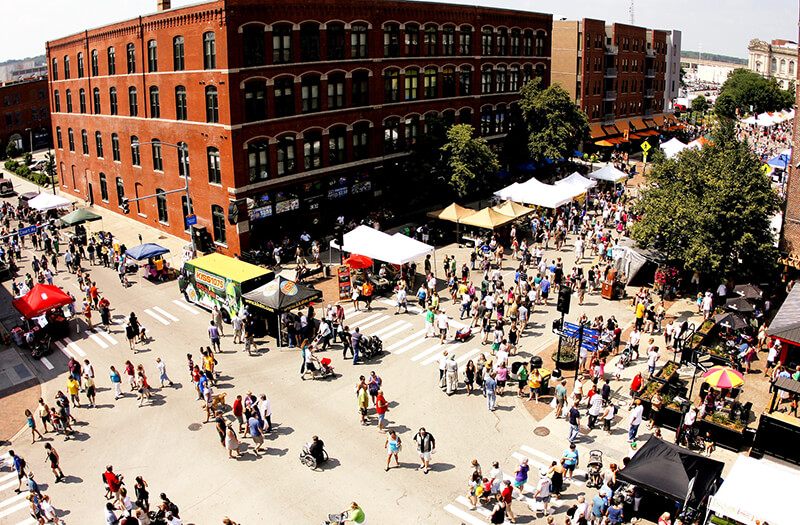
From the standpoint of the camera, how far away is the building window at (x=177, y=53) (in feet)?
136

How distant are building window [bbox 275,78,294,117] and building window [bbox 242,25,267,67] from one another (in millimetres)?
1816

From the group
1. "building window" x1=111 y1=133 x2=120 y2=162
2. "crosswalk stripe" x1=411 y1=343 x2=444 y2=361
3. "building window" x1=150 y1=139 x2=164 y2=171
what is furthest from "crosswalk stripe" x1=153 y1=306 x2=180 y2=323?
"building window" x1=111 y1=133 x2=120 y2=162

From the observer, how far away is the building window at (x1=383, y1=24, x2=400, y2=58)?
47419 millimetres

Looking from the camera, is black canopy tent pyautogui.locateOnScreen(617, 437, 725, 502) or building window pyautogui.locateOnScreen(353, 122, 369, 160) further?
building window pyautogui.locateOnScreen(353, 122, 369, 160)

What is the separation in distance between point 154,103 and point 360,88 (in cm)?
1502

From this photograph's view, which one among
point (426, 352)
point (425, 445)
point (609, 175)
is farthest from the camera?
point (609, 175)

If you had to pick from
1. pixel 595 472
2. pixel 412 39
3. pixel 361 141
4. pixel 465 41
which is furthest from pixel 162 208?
pixel 595 472

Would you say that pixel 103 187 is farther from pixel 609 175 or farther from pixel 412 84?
pixel 609 175

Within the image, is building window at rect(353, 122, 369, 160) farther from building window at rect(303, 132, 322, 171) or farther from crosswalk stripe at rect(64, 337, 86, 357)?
crosswalk stripe at rect(64, 337, 86, 357)

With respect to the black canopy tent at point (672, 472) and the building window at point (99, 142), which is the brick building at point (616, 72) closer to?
the building window at point (99, 142)

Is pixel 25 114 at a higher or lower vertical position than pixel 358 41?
lower

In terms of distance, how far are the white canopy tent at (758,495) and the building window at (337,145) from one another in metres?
33.9

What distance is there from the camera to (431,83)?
5212 centimetres

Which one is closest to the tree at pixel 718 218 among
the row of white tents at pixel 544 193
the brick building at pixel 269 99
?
the row of white tents at pixel 544 193
